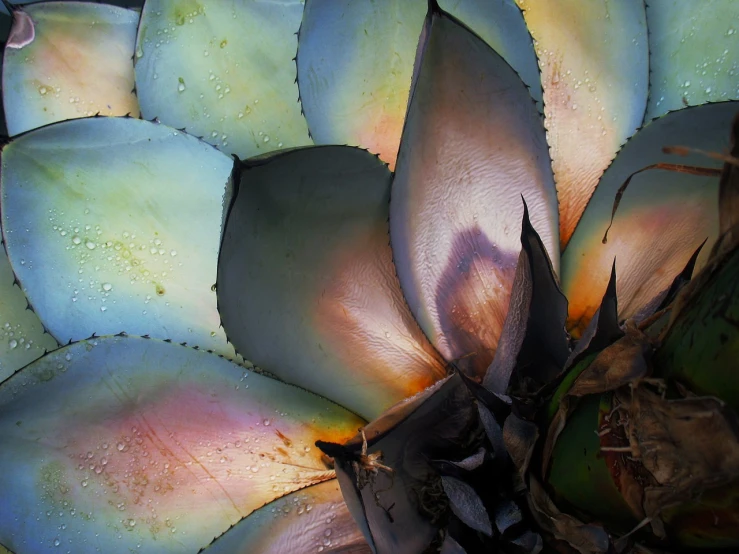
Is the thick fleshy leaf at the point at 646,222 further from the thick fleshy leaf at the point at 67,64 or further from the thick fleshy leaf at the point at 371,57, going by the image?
the thick fleshy leaf at the point at 67,64

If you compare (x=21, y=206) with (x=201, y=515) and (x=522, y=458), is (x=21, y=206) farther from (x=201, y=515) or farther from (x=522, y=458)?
(x=522, y=458)

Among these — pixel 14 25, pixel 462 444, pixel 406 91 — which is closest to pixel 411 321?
pixel 462 444

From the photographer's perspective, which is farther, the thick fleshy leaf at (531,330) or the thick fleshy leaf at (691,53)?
the thick fleshy leaf at (691,53)

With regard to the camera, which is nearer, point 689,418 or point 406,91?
point 689,418

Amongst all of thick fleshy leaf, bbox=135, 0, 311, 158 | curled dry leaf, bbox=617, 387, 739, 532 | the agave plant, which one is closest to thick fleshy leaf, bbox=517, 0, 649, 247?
the agave plant

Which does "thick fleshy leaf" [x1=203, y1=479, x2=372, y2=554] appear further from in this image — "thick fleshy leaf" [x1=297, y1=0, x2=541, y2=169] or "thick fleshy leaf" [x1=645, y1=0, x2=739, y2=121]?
"thick fleshy leaf" [x1=645, y1=0, x2=739, y2=121]

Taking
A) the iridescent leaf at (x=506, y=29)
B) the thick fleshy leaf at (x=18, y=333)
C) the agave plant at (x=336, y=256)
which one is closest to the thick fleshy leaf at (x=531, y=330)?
the agave plant at (x=336, y=256)
